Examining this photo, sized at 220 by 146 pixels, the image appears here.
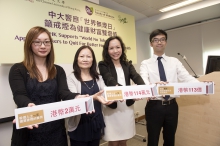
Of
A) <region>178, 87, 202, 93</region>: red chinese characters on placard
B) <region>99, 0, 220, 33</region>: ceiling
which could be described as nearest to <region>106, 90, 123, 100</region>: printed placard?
<region>178, 87, 202, 93</region>: red chinese characters on placard

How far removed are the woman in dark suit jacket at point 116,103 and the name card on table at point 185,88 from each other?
23cm

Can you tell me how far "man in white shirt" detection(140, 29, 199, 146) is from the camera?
1.59m

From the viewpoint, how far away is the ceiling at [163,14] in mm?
3075

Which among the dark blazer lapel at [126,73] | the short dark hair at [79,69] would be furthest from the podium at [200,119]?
the short dark hair at [79,69]

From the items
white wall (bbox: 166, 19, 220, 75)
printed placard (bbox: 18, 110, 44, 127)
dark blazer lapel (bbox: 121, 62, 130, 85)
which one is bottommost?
printed placard (bbox: 18, 110, 44, 127)

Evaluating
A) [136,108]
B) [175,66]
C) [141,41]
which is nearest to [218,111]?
[175,66]

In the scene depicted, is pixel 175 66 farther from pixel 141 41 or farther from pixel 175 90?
pixel 141 41

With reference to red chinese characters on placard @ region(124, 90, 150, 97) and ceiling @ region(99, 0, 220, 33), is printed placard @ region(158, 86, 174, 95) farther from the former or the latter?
ceiling @ region(99, 0, 220, 33)

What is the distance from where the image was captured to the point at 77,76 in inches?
54.4

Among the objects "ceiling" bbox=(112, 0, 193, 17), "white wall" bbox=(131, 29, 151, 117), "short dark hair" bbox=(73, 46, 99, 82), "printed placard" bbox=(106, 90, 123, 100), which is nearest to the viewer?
"printed placard" bbox=(106, 90, 123, 100)

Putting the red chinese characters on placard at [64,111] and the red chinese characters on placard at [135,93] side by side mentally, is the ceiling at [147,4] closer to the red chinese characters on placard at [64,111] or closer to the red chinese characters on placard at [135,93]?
the red chinese characters on placard at [135,93]

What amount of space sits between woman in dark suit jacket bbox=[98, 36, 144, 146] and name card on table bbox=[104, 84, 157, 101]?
0.39ft

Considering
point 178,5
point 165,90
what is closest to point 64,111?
point 165,90

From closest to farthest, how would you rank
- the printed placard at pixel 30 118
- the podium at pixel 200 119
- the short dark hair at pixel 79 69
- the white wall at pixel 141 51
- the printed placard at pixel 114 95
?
1. the printed placard at pixel 30 118
2. the printed placard at pixel 114 95
3. the short dark hair at pixel 79 69
4. the podium at pixel 200 119
5. the white wall at pixel 141 51
